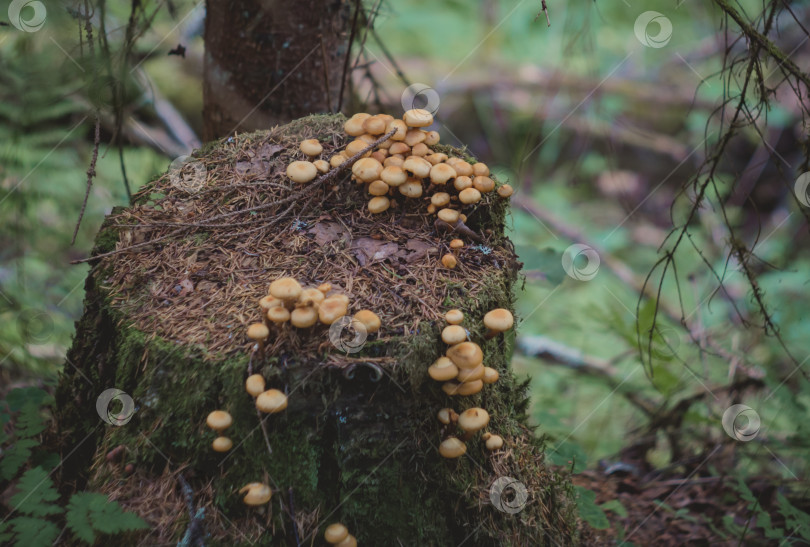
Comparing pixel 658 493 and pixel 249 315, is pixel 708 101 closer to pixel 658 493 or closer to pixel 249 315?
pixel 658 493

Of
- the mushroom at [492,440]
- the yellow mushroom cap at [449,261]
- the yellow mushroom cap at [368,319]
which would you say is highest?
the yellow mushroom cap at [449,261]

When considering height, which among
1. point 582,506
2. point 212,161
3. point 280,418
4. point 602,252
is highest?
point 602,252

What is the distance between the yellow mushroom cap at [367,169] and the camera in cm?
286

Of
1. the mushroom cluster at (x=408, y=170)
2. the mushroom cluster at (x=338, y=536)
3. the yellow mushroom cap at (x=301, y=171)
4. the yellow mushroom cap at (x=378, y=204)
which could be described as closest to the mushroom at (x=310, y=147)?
the mushroom cluster at (x=408, y=170)

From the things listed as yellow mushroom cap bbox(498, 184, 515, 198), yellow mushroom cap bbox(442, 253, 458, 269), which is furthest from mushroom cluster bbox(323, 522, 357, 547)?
yellow mushroom cap bbox(498, 184, 515, 198)

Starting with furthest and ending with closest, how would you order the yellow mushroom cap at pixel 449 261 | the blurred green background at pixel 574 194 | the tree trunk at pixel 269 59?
the blurred green background at pixel 574 194, the tree trunk at pixel 269 59, the yellow mushroom cap at pixel 449 261

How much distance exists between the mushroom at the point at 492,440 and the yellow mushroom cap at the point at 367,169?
1364 mm

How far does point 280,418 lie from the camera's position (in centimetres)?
239

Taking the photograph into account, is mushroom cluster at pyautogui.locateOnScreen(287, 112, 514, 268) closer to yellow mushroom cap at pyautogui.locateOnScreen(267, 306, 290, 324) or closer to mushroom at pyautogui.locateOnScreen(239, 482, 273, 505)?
yellow mushroom cap at pyautogui.locateOnScreen(267, 306, 290, 324)

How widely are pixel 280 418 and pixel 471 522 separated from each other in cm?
97

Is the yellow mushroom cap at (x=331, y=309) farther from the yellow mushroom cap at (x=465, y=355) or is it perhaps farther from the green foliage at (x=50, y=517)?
the green foliage at (x=50, y=517)

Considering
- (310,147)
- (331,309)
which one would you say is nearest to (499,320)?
(331,309)

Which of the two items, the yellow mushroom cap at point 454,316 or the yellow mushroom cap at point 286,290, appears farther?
the yellow mushroom cap at point 454,316

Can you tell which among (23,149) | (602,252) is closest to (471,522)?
(602,252)
